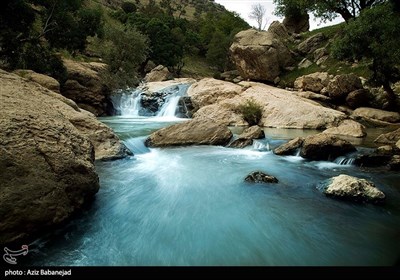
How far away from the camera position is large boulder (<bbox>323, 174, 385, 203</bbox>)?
747 centimetres

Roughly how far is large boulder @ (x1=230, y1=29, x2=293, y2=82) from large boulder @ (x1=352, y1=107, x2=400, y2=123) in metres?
14.3

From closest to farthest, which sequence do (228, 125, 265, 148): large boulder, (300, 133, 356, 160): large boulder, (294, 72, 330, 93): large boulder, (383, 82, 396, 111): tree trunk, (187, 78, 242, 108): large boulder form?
(300, 133, 356, 160): large boulder, (228, 125, 265, 148): large boulder, (383, 82, 396, 111): tree trunk, (187, 78, 242, 108): large boulder, (294, 72, 330, 93): large boulder

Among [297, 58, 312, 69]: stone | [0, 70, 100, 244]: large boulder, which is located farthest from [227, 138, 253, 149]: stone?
[297, 58, 312, 69]: stone

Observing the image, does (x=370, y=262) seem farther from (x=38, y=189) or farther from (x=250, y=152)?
(x=250, y=152)

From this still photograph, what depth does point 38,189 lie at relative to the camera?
541cm

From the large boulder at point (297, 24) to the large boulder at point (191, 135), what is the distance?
139ft

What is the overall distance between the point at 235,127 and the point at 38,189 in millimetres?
17139

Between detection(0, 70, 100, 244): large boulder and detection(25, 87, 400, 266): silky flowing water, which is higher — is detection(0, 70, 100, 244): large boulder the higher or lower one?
the higher one

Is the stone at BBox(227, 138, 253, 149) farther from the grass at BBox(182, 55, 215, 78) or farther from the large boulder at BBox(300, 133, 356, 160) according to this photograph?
the grass at BBox(182, 55, 215, 78)

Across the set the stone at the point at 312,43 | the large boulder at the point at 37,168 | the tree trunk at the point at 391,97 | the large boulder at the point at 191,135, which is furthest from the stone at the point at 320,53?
the large boulder at the point at 37,168

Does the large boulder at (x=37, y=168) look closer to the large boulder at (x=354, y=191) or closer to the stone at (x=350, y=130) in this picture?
the large boulder at (x=354, y=191)

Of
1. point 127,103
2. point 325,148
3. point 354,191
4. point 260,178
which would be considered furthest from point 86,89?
point 354,191

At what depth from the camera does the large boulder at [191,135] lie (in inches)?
572

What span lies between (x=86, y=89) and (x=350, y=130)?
21472 millimetres
